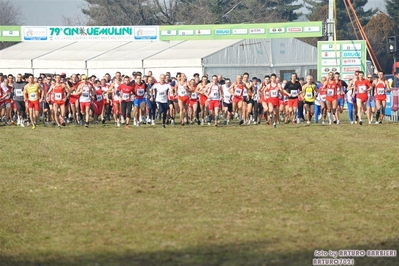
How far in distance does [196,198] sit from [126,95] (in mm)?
16214

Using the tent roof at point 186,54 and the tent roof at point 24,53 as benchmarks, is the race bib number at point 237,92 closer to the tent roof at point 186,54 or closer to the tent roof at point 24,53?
the tent roof at point 186,54

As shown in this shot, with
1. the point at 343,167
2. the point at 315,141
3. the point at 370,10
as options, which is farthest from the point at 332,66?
the point at 370,10

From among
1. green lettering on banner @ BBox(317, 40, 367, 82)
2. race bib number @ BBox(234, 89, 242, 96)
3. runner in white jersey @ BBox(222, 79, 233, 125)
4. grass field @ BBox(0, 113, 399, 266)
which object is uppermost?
green lettering on banner @ BBox(317, 40, 367, 82)

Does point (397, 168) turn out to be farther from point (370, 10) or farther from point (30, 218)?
point (370, 10)

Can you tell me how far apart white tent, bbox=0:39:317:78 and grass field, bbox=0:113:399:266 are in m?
23.9

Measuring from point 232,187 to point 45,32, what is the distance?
40861mm

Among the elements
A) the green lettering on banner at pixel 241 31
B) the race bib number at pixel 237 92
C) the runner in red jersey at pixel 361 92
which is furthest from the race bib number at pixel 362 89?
the green lettering on banner at pixel 241 31

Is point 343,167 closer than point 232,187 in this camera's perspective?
No

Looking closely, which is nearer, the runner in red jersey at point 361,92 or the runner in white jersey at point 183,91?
the runner in red jersey at point 361,92

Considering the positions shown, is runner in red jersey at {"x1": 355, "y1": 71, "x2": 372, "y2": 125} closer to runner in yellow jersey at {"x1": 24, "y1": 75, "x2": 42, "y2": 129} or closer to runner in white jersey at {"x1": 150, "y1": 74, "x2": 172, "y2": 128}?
runner in white jersey at {"x1": 150, "y1": 74, "x2": 172, "y2": 128}

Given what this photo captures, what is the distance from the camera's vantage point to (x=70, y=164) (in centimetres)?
1906

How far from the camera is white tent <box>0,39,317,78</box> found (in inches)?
1933

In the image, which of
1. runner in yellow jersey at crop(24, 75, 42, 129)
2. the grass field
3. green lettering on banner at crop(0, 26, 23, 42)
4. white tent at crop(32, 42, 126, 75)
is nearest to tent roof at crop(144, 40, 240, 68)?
white tent at crop(32, 42, 126, 75)

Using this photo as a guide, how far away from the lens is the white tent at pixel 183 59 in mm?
49094
